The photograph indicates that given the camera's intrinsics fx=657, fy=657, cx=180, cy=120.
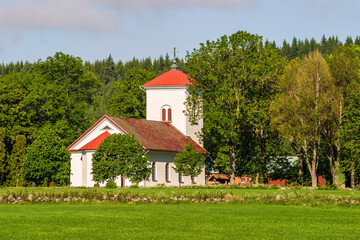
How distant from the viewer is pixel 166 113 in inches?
3179

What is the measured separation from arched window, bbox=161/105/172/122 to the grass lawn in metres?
56.3

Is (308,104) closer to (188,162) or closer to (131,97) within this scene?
(188,162)

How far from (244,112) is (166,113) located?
59.2 ft

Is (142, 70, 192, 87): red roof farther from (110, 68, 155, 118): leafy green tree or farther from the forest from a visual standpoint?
(110, 68, 155, 118): leafy green tree

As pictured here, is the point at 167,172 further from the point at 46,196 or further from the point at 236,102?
the point at 46,196

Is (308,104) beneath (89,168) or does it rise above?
above

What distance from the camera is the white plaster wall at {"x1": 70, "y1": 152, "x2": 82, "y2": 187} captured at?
7193 centimetres

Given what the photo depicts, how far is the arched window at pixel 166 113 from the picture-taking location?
265 feet

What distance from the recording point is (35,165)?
62.8 meters

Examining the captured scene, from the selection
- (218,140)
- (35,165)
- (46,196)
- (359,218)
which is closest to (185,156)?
(218,140)

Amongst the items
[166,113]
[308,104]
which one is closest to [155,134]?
[166,113]

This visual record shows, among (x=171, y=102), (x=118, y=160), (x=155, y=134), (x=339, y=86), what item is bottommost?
(x=118, y=160)

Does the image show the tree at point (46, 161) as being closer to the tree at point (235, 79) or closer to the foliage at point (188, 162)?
the foliage at point (188, 162)

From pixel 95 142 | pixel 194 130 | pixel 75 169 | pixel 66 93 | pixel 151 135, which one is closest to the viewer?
pixel 95 142
